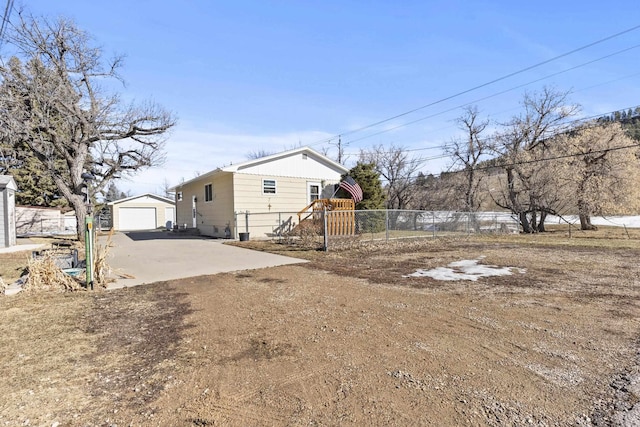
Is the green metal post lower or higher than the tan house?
lower

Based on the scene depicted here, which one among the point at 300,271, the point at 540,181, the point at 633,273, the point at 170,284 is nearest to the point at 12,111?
the point at 170,284

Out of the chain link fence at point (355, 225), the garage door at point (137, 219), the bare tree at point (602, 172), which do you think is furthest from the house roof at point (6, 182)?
the bare tree at point (602, 172)

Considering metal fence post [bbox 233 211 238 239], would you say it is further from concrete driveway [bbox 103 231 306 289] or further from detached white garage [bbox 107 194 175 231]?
detached white garage [bbox 107 194 175 231]

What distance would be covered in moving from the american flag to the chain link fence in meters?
1.33

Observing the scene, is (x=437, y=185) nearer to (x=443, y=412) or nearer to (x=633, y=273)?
(x=633, y=273)

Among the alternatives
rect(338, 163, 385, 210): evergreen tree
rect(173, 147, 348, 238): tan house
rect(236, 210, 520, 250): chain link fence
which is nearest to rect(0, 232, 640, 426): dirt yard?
rect(236, 210, 520, 250): chain link fence

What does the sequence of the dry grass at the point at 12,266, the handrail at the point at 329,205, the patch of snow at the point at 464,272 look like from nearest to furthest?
the dry grass at the point at 12,266, the patch of snow at the point at 464,272, the handrail at the point at 329,205

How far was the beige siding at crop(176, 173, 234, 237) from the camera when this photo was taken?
15.8 meters

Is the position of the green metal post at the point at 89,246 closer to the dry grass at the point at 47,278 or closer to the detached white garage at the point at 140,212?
the dry grass at the point at 47,278

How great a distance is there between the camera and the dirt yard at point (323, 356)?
231 cm

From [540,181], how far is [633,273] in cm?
1721

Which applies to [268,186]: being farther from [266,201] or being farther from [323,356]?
[323,356]

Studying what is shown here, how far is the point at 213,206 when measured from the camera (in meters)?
17.6

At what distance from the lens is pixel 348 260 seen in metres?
9.63
